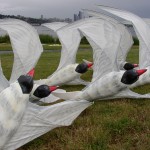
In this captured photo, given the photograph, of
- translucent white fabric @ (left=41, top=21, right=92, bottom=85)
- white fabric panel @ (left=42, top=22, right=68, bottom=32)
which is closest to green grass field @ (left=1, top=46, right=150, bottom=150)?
translucent white fabric @ (left=41, top=21, right=92, bottom=85)

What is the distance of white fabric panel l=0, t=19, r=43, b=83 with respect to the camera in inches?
363

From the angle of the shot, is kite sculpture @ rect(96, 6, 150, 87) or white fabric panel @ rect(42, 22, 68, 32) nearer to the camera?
kite sculpture @ rect(96, 6, 150, 87)

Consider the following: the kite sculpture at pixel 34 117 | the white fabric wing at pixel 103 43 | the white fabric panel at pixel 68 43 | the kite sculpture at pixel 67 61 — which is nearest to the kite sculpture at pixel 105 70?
the white fabric wing at pixel 103 43

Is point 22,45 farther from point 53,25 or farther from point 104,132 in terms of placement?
point 104,132

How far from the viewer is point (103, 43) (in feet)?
32.8

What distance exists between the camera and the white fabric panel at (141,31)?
10.2m

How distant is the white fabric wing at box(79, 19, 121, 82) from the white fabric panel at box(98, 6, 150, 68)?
61cm

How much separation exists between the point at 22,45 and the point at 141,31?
325 cm

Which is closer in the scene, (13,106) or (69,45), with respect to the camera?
(13,106)

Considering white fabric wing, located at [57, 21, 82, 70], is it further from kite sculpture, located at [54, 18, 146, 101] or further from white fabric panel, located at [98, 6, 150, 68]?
white fabric panel, located at [98, 6, 150, 68]

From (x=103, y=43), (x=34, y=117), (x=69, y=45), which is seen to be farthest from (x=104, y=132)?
(x=69, y=45)

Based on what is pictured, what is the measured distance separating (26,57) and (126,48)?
4128 millimetres

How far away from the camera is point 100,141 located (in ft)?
19.2

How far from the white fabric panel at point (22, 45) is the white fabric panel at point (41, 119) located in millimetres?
3238
